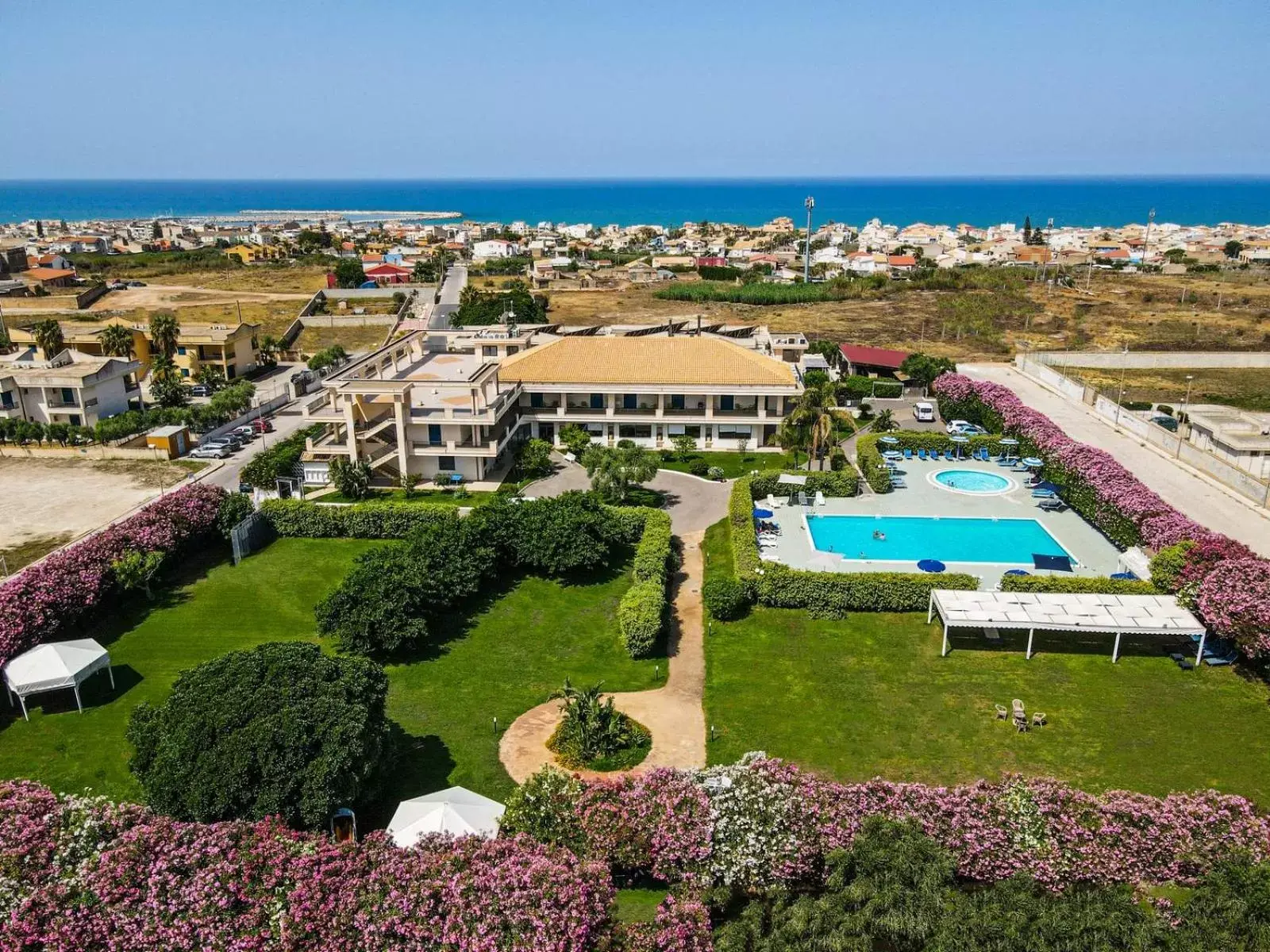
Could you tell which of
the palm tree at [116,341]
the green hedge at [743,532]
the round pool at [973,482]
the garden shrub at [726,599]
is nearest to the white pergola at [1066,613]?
the garden shrub at [726,599]

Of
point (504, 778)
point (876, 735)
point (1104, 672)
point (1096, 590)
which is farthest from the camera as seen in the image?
point (1096, 590)

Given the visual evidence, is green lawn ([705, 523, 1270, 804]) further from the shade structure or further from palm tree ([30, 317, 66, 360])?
palm tree ([30, 317, 66, 360])

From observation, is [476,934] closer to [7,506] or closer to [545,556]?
[545,556]

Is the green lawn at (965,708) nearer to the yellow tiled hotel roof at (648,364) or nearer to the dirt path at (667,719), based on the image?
the dirt path at (667,719)

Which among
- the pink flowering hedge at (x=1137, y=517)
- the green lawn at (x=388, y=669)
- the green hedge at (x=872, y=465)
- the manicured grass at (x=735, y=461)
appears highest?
the pink flowering hedge at (x=1137, y=517)

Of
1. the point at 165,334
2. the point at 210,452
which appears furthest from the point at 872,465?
the point at 165,334

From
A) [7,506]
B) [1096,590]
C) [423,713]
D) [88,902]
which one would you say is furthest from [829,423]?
[7,506]

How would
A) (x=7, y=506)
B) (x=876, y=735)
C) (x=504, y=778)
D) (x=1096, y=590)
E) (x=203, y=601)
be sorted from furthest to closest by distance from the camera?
(x=7, y=506)
(x=203, y=601)
(x=1096, y=590)
(x=876, y=735)
(x=504, y=778)

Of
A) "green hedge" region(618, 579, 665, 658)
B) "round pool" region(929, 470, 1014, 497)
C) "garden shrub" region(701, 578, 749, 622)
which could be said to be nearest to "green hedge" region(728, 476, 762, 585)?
"garden shrub" region(701, 578, 749, 622)
